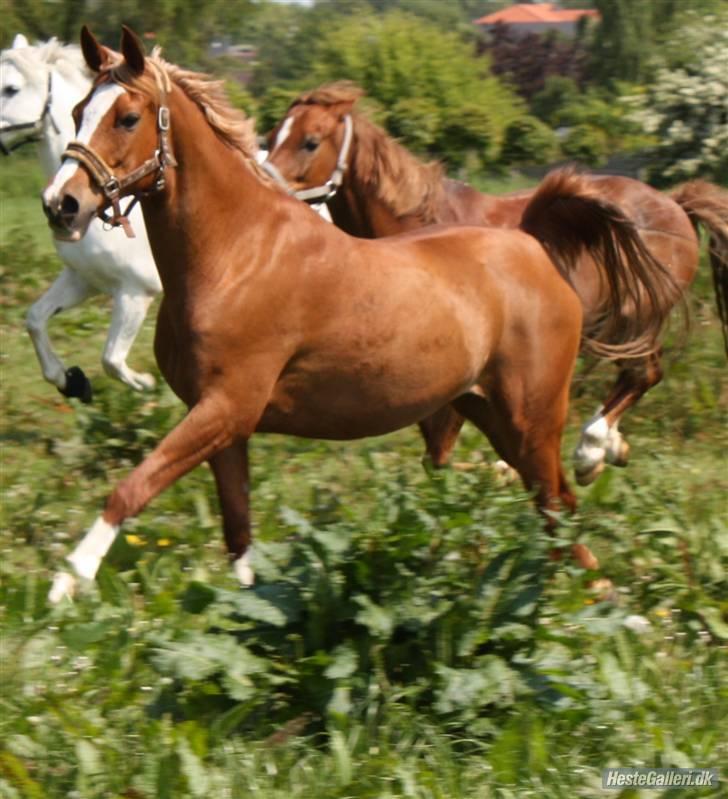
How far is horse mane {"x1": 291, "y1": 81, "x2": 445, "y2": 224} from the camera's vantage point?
6984mm

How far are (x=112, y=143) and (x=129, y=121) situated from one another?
0.08 meters

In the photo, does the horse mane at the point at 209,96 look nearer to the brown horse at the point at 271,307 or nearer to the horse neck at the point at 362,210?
the brown horse at the point at 271,307

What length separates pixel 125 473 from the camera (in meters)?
6.81

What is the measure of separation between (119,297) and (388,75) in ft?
59.9

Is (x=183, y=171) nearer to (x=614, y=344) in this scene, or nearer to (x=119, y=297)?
(x=614, y=344)

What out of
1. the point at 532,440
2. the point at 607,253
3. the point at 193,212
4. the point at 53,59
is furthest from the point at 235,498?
the point at 53,59

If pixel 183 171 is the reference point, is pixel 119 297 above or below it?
below

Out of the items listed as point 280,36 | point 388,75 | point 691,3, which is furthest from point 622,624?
point 280,36

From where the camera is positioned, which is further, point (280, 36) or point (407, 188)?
point (280, 36)

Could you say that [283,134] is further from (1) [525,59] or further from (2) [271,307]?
(1) [525,59]

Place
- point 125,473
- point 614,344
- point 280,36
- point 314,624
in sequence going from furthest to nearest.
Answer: point 280,36
point 125,473
point 614,344
point 314,624

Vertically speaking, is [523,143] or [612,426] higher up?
[612,426]

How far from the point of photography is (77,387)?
764 centimetres

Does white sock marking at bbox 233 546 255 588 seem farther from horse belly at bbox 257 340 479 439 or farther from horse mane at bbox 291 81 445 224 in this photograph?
horse mane at bbox 291 81 445 224
